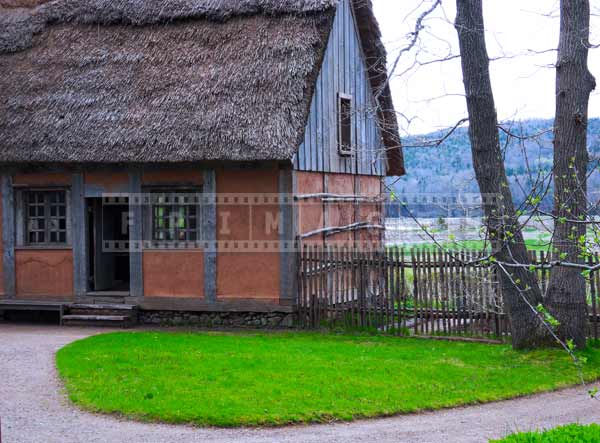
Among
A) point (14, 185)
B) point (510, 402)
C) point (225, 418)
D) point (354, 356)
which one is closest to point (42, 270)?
point (14, 185)

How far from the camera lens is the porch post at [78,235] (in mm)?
16094

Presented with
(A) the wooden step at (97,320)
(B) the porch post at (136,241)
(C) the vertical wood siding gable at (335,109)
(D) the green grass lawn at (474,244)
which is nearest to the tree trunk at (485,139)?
(D) the green grass lawn at (474,244)

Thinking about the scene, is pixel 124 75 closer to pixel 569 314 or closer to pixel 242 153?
pixel 242 153

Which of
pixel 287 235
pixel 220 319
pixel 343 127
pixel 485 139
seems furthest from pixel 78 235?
pixel 485 139

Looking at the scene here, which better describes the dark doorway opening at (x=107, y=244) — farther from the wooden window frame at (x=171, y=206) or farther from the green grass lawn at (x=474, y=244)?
the green grass lawn at (x=474, y=244)

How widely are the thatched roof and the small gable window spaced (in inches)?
75.3

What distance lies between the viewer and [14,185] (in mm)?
16406

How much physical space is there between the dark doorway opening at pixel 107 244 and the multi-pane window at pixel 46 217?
0.58 metres

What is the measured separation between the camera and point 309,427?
8.19 meters

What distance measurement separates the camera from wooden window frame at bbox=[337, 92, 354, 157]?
56.6ft

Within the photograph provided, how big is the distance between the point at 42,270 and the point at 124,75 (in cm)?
420

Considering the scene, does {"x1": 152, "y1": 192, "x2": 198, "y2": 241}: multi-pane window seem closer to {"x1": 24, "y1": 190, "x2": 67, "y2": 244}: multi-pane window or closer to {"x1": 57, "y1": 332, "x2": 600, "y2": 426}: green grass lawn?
{"x1": 24, "y1": 190, "x2": 67, "y2": 244}: multi-pane window

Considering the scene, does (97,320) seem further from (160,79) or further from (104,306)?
(160,79)

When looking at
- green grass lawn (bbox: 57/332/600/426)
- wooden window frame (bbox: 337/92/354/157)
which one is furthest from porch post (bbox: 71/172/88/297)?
wooden window frame (bbox: 337/92/354/157)
